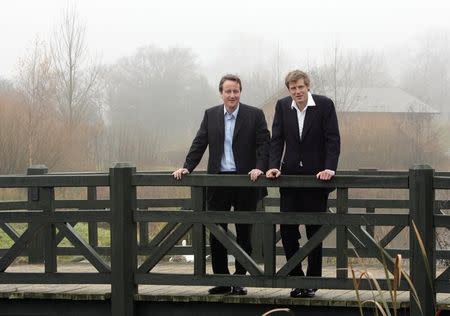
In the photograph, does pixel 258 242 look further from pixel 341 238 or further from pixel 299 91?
pixel 299 91

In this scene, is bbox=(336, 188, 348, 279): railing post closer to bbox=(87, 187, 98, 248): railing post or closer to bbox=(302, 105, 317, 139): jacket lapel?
bbox=(302, 105, 317, 139): jacket lapel

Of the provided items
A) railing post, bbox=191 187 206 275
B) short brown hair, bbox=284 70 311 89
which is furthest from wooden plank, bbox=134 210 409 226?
short brown hair, bbox=284 70 311 89

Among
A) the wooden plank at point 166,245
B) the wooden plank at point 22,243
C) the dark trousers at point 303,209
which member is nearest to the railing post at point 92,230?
the wooden plank at point 22,243

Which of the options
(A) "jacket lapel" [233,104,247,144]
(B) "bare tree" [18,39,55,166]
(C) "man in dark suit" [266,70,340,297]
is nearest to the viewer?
(C) "man in dark suit" [266,70,340,297]

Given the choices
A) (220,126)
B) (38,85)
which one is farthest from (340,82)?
(220,126)

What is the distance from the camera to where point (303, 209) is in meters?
7.08

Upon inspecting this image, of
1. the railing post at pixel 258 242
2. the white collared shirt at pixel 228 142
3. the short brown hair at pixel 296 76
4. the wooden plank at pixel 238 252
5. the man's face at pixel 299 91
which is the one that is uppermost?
the short brown hair at pixel 296 76

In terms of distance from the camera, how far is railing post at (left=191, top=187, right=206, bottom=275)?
284 inches

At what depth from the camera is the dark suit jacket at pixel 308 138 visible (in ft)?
23.2

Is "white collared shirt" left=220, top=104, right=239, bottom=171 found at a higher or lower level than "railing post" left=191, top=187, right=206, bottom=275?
higher

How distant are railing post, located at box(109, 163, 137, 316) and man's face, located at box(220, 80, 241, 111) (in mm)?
986

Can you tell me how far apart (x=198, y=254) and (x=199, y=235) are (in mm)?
165

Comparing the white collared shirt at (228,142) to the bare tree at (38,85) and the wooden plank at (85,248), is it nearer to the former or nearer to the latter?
the wooden plank at (85,248)

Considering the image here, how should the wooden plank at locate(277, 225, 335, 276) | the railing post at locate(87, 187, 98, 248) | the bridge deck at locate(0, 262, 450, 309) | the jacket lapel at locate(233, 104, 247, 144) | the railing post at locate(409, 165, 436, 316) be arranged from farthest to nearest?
the railing post at locate(87, 187, 98, 248), the jacket lapel at locate(233, 104, 247, 144), the bridge deck at locate(0, 262, 450, 309), the wooden plank at locate(277, 225, 335, 276), the railing post at locate(409, 165, 436, 316)
